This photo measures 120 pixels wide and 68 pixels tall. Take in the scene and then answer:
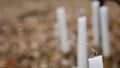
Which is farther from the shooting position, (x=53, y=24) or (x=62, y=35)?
(x=53, y=24)

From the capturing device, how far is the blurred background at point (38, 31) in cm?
86

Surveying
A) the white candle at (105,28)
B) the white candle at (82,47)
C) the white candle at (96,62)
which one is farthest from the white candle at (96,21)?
the white candle at (96,62)

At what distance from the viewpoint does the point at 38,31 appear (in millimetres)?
1062

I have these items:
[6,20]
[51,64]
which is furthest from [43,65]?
[6,20]

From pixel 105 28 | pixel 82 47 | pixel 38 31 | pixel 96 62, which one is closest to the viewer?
pixel 96 62

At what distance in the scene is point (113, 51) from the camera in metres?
0.84

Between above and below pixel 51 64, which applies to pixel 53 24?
above

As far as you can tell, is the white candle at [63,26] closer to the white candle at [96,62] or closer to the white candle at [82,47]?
the white candle at [82,47]

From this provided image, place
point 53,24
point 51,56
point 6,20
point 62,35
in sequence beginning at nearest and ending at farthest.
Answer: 1. point 62,35
2. point 51,56
3. point 53,24
4. point 6,20

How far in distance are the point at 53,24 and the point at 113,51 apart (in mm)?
327

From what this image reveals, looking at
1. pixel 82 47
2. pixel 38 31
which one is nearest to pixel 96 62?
pixel 82 47

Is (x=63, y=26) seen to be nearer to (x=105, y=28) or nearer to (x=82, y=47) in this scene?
(x=105, y=28)

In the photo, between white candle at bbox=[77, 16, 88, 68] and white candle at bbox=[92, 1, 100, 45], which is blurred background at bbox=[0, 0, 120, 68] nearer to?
white candle at bbox=[92, 1, 100, 45]

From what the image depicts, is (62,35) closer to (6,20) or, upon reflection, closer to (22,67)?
(22,67)
